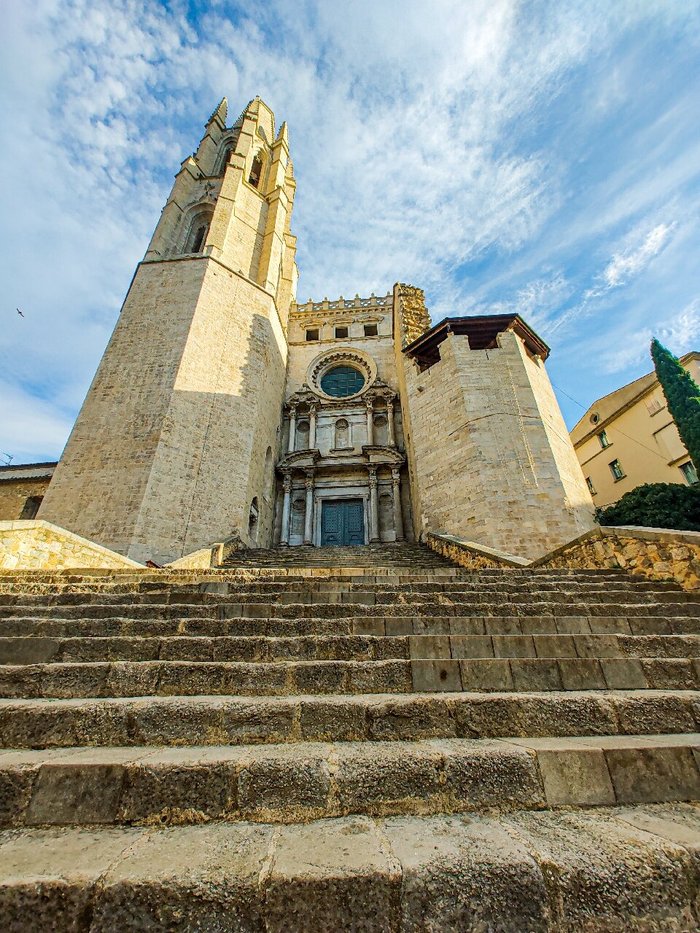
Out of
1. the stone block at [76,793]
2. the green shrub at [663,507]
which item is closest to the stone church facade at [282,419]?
the green shrub at [663,507]

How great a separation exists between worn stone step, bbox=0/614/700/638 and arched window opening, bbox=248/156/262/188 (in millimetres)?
24151

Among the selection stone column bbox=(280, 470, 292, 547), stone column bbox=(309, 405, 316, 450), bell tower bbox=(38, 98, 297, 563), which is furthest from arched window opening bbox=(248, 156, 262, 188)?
stone column bbox=(280, 470, 292, 547)

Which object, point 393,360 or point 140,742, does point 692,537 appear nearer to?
point 140,742

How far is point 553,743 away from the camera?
5.75ft

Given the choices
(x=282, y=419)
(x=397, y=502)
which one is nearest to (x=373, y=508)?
(x=397, y=502)

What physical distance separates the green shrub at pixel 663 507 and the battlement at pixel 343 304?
13.6 metres

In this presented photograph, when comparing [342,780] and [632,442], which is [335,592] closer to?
[342,780]

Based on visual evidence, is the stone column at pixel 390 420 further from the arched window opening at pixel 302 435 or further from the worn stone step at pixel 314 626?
the worn stone step at pixel 314 626

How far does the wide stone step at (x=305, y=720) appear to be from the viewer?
6.13 feet

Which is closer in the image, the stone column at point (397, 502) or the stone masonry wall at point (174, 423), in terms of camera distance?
the stone masonry wall at point (174, 423)

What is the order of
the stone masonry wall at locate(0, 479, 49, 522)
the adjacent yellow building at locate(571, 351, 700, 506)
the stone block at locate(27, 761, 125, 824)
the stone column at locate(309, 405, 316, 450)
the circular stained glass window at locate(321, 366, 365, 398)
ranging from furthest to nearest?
the circular stained glass window at locate(321, 366, 365, 398) → the stone column at locate(309, 405, 316, 450) → the adjacent yellow building at locate(571, 351, 700, 506) → the stone masonry wall at locate(0, 479, 49, 522) → the stone block at locate(27, 761, 125, 824)

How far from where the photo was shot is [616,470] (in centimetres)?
1838

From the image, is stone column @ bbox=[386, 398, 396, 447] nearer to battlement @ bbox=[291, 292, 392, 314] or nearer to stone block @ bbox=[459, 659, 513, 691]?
battlement @ bbox=[291, 292, 392, 314]

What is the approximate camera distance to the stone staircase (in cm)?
104
